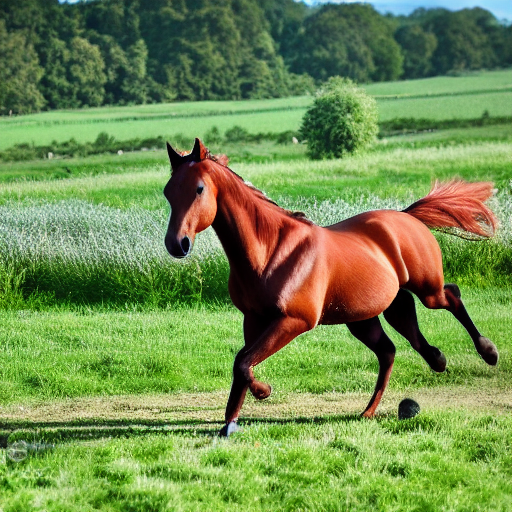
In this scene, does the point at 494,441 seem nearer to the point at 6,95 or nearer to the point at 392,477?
the point at 392,477

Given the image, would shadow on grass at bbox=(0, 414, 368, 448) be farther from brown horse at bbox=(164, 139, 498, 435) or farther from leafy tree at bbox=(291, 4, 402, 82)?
leafy tree at bbox=(291, 4, 402, 82)

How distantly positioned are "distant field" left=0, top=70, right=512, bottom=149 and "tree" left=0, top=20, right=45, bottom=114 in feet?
0.63

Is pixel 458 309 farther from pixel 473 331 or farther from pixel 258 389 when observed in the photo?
pixel 258 389

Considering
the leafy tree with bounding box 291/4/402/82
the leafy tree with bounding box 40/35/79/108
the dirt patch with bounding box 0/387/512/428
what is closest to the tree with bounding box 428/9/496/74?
the leafy tree with bounding box 291/4/402/82

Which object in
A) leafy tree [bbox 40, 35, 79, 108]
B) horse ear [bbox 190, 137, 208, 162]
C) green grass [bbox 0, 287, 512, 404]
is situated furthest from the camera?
leafy tree [bbox 40, 35, 79, 108]

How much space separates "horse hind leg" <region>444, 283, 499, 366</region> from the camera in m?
4.68

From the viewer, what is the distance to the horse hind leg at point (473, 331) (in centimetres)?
468

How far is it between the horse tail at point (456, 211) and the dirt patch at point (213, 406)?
1.06 m

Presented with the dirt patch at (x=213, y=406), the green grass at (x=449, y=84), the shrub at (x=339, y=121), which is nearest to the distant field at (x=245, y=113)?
the green grass at (x=449, y=84)

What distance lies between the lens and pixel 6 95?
11883mm

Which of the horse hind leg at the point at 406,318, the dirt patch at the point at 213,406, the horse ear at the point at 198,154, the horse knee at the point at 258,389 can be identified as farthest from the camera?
the dirt patch at the point at 213,406

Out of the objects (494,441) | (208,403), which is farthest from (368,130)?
(494,441)

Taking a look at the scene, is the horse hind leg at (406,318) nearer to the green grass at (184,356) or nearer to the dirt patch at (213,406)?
the dirt patch at (213,406)

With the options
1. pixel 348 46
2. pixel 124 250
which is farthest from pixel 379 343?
pixel 348 46
